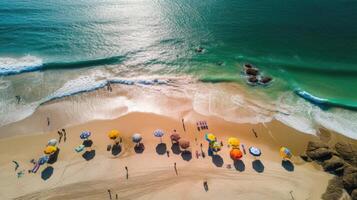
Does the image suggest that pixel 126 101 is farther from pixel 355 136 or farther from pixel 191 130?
pixel 355 136

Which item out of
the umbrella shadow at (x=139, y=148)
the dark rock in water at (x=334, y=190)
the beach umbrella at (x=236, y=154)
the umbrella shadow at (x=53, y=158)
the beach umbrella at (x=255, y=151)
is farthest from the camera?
the umbrella shadow at (x=139, y=148)

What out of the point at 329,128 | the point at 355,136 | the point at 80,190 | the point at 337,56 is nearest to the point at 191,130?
the point at 80,190

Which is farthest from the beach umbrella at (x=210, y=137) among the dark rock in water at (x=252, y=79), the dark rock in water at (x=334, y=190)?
the dark rock in water at (x=252, y=79)

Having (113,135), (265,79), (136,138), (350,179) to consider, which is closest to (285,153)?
(350,179)

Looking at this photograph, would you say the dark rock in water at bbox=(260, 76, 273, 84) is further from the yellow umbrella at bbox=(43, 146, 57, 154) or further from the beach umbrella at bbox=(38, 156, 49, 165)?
the beach umbrella at bbox=(38, 156, 49, 165)

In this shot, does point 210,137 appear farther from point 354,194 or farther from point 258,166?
point 354,194

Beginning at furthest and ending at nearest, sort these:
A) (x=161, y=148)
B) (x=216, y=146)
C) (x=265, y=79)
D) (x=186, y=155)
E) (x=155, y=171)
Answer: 1. (x=265, y=79)
2. (x=161, y=148)
3. (x=186, y=155)
4. (x=216, y=146)
5. (x=155, y=171)

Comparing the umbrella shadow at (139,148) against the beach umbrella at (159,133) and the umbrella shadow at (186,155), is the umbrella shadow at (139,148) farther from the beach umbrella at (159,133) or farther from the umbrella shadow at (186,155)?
the umbrella shadow at (186,155)
